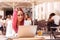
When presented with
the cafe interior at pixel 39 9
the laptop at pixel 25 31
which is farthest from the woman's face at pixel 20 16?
the cafe interior at pixel 39 9

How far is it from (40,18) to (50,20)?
0.55 feet

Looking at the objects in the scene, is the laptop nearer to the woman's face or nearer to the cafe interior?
the woman's face

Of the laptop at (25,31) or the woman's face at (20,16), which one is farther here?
the woman's face at (20,16)

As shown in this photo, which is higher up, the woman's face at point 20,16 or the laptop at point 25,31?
the woman's face at point 20,16

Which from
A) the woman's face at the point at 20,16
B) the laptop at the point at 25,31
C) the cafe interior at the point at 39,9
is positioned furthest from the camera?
the cafe interior at the point at 39,9

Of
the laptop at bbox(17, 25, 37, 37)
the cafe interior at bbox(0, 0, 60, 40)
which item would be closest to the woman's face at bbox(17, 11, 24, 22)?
the laptop at bbox(17, 25, 37, 37)

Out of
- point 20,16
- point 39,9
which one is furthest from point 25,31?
point 39,9

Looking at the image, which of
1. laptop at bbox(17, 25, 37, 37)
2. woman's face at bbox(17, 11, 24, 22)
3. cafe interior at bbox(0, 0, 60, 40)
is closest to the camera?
laptop at bbox(17, 25, 37, 37)

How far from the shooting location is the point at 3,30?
1.90 m

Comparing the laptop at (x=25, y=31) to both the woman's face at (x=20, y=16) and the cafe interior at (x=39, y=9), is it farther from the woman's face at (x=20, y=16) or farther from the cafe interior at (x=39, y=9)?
the cafe interior at (x=39, y=9)

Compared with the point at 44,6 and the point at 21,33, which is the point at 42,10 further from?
the point at 21,33

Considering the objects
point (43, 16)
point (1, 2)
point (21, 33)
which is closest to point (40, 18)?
point (43, 16)

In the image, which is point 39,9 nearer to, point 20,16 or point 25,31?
point 20,16

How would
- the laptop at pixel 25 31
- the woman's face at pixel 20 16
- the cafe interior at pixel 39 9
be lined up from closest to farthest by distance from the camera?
the laptop at pixel 25 31, the woman's face at pixel 20 16, the cafe interior at pixel 39 9
